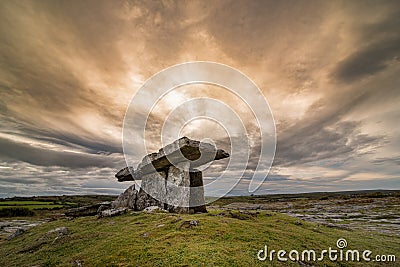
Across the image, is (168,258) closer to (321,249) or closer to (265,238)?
(265,238)

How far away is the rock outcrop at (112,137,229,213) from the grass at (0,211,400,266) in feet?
16.4

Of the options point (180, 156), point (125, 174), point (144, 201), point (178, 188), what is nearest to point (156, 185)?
point (144, 201)

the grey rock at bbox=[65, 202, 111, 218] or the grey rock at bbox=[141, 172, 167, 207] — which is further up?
the grey rock at bbox=[141, 172, 167, 207]

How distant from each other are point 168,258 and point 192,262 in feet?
3.71

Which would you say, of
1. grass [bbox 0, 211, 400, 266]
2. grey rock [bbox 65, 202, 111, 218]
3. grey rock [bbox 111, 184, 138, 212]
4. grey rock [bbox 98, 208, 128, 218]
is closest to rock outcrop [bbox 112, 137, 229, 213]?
grey rock [bbox 111, 184, 138, 212]

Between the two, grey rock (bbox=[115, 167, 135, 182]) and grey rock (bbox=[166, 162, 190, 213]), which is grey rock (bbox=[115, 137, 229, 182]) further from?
grey rock (bbox=[166, 162, 190, 213])

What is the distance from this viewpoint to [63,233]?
15.2 m

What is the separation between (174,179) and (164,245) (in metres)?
12.0

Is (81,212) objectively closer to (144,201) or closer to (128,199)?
(128,199)

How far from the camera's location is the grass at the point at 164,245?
351 inches

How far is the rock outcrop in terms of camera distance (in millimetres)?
20516

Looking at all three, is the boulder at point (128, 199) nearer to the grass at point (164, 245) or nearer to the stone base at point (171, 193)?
the stone base at point (171, 193)

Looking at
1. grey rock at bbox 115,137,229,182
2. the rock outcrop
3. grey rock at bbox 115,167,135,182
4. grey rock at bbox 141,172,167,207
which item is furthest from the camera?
grey rock at bbox 115,167,135,182

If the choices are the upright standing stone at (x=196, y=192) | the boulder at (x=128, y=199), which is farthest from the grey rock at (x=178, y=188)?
the boulder at (x=128, y=199)
